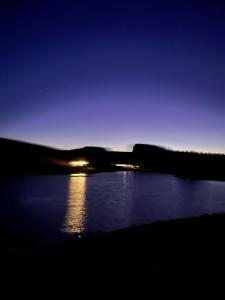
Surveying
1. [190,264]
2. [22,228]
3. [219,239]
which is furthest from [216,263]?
[22,228]

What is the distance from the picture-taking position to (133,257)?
1083cm

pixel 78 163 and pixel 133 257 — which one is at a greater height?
pixel 78 163

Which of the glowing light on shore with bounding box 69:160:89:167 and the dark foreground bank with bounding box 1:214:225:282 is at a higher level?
the glowing light on shore with bounding box 69:160:89:167

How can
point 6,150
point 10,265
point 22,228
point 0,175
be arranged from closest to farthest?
point 10,265
point 22,228
point 0,175
point 6,150

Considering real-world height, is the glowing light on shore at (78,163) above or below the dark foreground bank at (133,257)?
above

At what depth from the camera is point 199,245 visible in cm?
1171

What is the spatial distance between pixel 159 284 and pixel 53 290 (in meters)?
3.11

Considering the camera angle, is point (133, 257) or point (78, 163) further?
point (78, 163)

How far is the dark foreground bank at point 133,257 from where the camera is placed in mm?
9023

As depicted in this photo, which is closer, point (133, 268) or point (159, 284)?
point (159, 284)

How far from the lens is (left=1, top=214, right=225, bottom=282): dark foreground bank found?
29.6 feet

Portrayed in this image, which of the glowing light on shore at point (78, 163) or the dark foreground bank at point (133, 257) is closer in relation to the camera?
the dark foreground bank at point (133, 257)

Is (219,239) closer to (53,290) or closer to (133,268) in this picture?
(133,268)

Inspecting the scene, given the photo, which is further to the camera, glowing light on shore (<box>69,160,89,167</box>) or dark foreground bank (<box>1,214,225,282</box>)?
glowing light on shore (<box>69,160,89,167</box>)
